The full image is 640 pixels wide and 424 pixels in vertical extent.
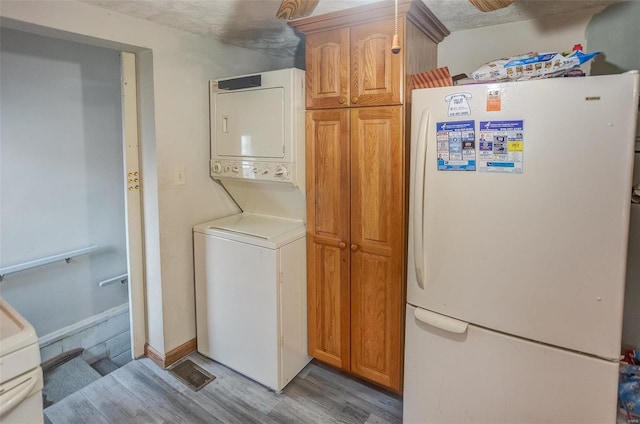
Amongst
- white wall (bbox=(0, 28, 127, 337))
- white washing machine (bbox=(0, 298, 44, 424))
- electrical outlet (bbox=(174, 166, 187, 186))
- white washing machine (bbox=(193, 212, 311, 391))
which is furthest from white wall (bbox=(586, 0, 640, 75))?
white wall (bbox=(0, 28, 127, 337))

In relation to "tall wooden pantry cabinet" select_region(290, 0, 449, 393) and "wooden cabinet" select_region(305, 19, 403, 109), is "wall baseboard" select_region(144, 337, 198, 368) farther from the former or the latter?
"wooden cabinet" select_region(305, 19, 403, 109)

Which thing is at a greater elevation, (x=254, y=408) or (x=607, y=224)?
(x=607, y=224)

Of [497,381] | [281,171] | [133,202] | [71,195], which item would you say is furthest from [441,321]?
[71,195]

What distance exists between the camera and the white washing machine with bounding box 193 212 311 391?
2164 millimetres

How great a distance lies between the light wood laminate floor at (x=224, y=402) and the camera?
2.04m

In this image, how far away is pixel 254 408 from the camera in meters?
2.12

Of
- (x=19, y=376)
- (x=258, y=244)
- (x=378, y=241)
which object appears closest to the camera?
(x=19, y=376)

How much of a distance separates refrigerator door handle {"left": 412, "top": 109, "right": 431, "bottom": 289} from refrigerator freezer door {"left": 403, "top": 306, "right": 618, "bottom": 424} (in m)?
0.25

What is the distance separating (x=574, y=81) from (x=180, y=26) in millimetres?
2055

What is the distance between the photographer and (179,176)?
241cm

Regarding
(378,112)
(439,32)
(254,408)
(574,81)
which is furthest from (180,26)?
(254,408)

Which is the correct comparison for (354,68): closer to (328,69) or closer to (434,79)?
(328,69)

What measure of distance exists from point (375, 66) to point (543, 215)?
41.6 inches

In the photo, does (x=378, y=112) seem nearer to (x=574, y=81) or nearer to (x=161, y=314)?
(x=574, y=81)
